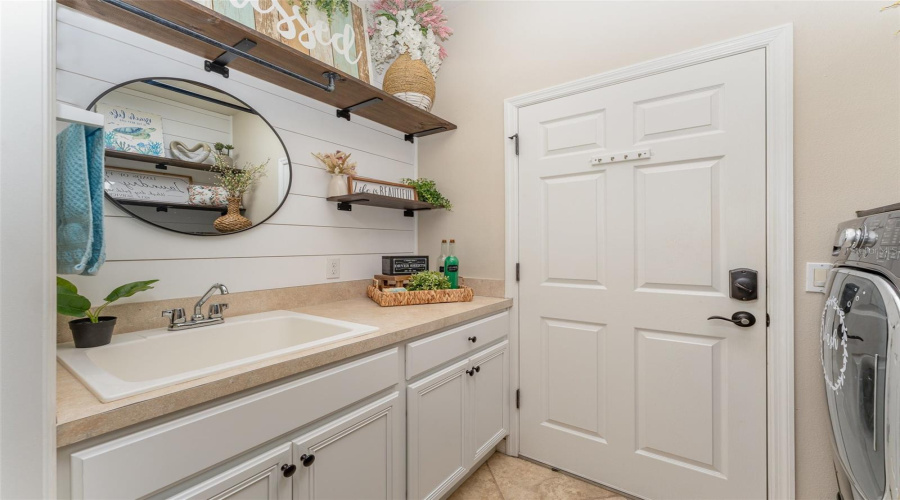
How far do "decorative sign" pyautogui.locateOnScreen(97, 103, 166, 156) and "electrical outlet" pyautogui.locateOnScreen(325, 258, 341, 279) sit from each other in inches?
33.0

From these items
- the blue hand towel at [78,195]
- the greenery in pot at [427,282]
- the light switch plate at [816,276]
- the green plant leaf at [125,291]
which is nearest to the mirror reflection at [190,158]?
the green plant leaf at [125,291]

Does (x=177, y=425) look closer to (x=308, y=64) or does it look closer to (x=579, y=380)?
(x=308, y=64)

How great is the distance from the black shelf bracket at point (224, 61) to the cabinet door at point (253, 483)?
1.41 meters

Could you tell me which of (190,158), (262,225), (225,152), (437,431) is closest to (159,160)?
(190,158)

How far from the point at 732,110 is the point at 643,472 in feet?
5.43

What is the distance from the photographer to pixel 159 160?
1333mm

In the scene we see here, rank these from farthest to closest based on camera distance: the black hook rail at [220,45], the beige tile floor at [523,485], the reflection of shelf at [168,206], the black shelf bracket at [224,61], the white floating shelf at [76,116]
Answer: the beige tile floor at [523,485] → the black shelf bracket at [224,61] → the reflection of shelf at [168,206] → the black hook rail at [220,45] → the white floating shelf at [76,116]

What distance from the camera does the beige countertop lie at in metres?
0.68

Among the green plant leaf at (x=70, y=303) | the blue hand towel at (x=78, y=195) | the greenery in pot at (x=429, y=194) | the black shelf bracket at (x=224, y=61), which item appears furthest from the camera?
the greenery in pot at (x=429, y=194)

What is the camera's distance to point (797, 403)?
1.41 metres

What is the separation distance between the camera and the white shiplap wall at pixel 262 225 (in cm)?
119

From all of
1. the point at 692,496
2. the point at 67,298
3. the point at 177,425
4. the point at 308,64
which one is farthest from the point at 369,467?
the point at 308,64

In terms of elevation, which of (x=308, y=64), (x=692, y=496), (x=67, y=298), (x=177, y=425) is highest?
(x=308, y=64)

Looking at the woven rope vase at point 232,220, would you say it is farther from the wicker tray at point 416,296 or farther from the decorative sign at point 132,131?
the wicker tray at point 416,296
